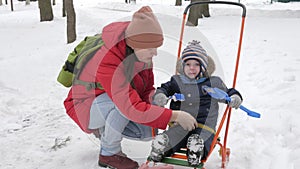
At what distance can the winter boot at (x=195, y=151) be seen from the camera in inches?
87.6

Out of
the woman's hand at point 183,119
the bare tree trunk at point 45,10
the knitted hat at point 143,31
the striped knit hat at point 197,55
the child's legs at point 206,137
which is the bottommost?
the bare tree trunk at point 45,10

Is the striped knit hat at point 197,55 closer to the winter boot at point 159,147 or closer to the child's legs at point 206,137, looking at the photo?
the child's legs at point 206,137

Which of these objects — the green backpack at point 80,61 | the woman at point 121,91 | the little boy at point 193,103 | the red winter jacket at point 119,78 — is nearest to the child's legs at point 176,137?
the little boy at point 193,103

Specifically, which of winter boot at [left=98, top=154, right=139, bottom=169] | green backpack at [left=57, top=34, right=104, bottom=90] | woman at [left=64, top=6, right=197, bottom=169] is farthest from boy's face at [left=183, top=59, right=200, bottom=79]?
winter boot at [left=98, top=154, right=139, bottom=169]

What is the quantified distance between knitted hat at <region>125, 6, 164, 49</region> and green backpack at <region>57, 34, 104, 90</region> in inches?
10.0

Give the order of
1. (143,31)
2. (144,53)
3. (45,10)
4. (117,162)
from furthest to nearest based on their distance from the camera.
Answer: (45,10) < (117,162) < (144,53) < (143,31)

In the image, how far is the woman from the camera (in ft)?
7.11

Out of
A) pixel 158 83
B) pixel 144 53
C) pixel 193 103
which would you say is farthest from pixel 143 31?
pixel 158 83

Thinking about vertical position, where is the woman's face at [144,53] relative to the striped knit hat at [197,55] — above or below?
above

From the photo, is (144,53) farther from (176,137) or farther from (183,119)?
(176,137)

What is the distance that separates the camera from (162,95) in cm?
248

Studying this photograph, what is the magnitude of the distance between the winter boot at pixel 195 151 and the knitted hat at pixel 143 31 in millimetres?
685

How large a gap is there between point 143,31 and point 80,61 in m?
0.52

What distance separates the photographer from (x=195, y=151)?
7.32ft
